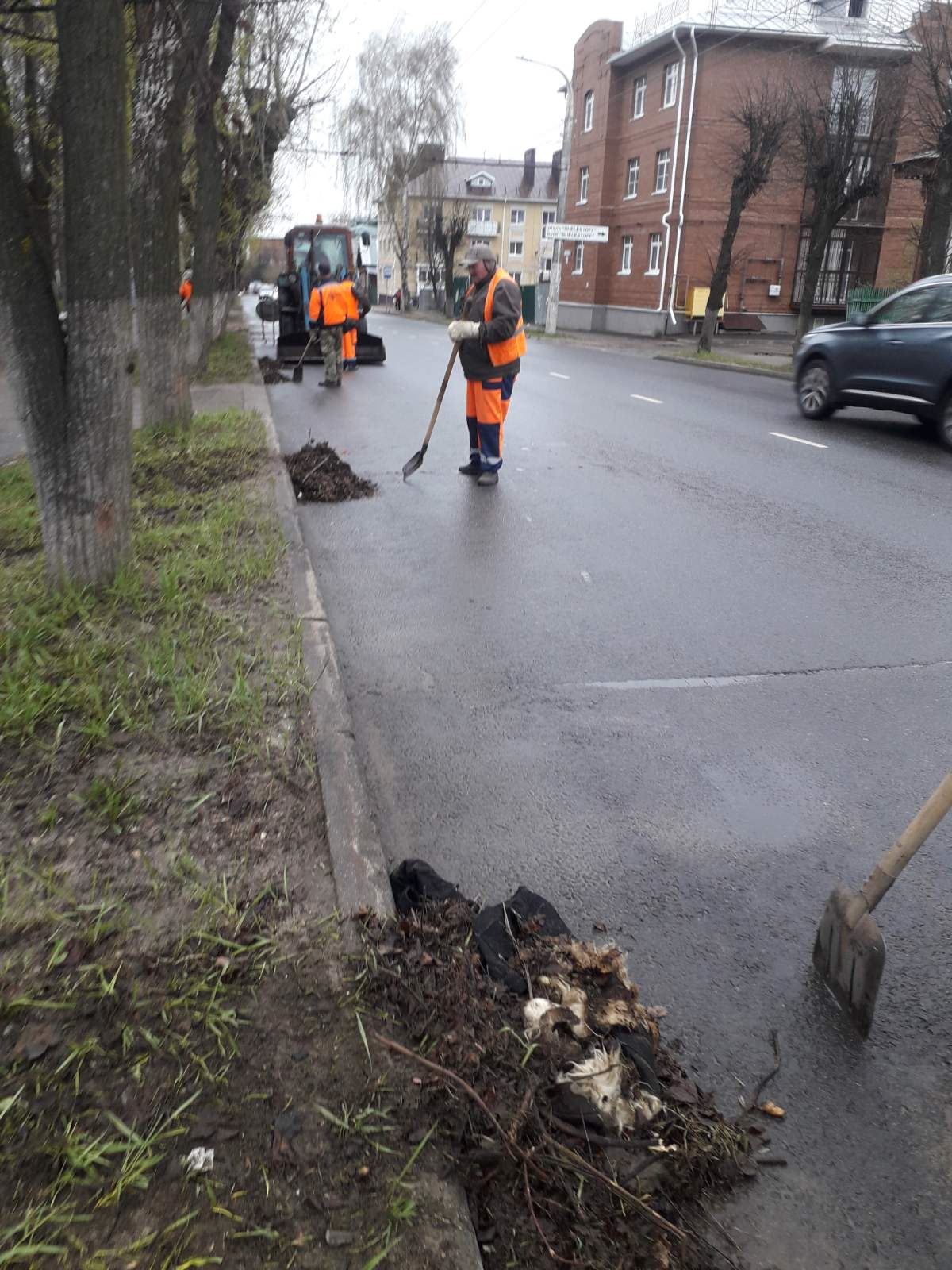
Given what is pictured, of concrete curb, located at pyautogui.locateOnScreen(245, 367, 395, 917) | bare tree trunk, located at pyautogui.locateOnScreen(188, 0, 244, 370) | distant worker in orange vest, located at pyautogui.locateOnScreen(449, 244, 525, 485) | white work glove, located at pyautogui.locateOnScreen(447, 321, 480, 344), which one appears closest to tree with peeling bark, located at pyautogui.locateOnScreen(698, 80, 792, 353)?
bare tree trunk, located at pyautogui.locateOnScreen(188, 0, 244, 370)

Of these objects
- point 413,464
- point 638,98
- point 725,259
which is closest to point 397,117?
point 638,98

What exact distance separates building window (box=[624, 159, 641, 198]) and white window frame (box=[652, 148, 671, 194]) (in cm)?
172

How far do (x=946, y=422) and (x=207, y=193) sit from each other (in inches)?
430

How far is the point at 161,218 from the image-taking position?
402 inches

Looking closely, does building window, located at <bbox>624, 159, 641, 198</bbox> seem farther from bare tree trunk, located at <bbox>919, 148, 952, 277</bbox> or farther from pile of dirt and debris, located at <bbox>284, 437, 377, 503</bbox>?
pile of dirt and debris, located at <bbox>284, 437, 377, 503</bbox>

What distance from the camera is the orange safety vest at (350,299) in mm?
16594

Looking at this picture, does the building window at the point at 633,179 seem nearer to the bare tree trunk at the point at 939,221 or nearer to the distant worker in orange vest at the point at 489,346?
the bare tree trunk at the point at 939,221

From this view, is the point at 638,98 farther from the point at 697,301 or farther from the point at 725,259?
the point at 725,259

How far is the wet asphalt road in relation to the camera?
2.51m

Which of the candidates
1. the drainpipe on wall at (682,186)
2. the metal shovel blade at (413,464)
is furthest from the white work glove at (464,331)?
the drainpipe on wall at (682,186)

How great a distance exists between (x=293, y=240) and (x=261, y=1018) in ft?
81.0

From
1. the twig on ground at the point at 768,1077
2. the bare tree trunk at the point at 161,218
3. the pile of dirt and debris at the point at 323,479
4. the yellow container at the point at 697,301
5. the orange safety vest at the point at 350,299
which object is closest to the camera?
the twig on ground at the point at 768,1077

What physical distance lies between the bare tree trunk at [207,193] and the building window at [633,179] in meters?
25.4

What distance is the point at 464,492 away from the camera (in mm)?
9055
